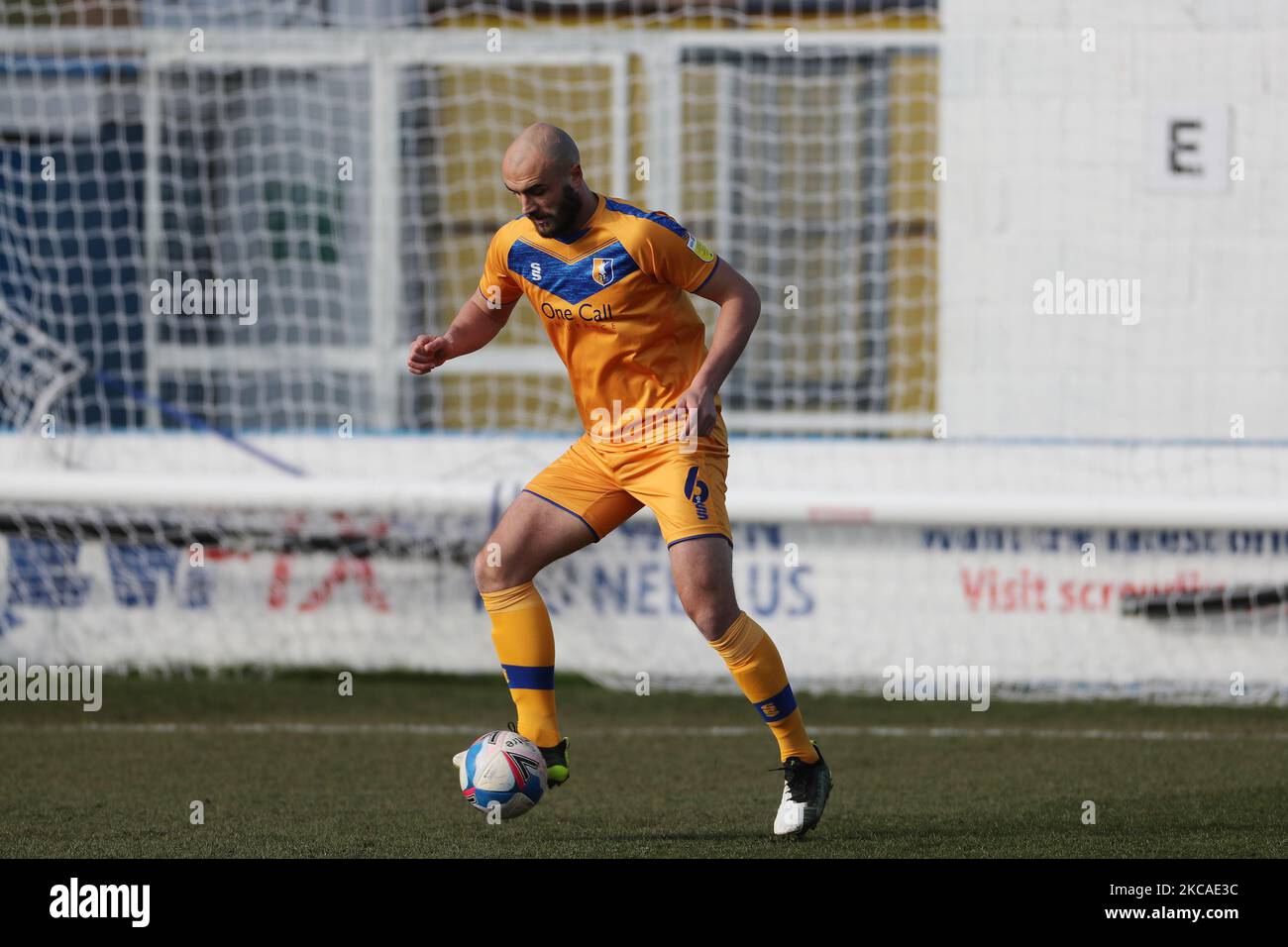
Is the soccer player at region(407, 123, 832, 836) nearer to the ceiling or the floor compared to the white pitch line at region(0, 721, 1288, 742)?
nearer to the ceiling

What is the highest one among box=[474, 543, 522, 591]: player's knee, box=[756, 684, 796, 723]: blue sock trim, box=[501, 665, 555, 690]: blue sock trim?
box=[474, 543, 522, 591]: player's knee

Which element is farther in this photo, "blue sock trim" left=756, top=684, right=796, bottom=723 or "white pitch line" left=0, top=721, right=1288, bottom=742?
"white pitch line" left=0, top=721, right=1288, bottom=742

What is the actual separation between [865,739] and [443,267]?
4.11 m

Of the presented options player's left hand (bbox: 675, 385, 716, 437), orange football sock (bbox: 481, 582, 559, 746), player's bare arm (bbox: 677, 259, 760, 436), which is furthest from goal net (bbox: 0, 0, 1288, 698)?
player's left hand (bbox: 675, 385, 716, 437)

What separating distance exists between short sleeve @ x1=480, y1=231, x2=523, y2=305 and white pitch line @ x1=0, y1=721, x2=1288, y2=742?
9.26 feet

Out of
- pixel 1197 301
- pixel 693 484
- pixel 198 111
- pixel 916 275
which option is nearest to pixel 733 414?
pixel 916 275

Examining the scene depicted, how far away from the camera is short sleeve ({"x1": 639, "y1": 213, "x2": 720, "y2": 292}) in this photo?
524 centimetres

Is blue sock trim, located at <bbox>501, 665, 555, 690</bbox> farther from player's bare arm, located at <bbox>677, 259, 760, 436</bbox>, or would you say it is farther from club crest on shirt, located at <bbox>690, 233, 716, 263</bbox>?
club crest on shirt, located at <bbox>690, 233, 716, 263</bbox>

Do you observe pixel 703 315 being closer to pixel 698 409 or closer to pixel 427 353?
pixel 427 353

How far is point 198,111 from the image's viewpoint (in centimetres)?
1053

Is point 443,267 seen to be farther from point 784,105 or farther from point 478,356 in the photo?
point 784,105

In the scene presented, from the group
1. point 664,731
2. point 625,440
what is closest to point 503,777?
point 625,440

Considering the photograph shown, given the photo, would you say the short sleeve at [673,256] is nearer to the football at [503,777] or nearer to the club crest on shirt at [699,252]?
the club crest on shirt at [699,252]

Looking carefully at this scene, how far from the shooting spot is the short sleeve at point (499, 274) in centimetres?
545
